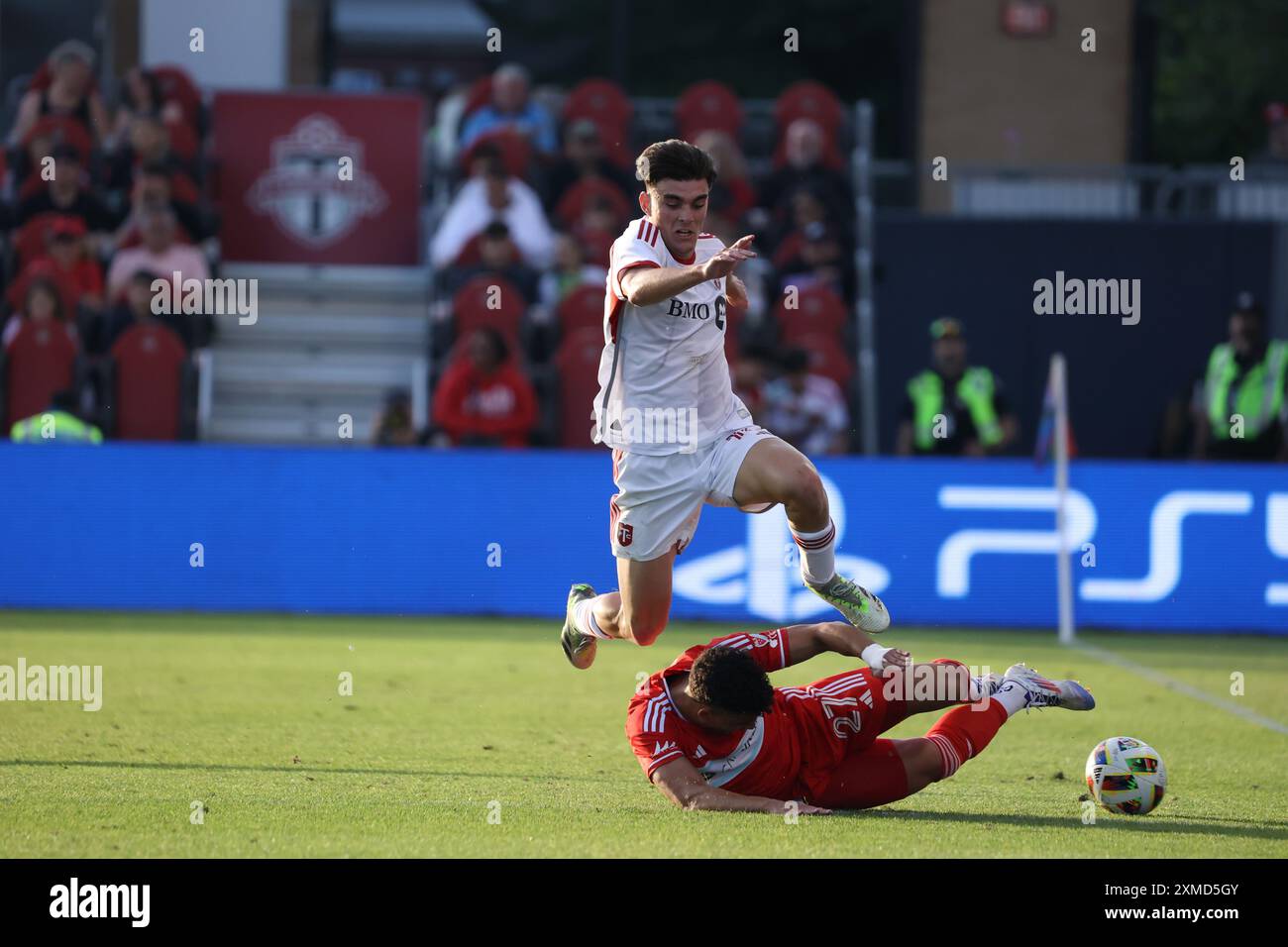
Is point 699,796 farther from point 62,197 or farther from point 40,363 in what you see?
point 62,197

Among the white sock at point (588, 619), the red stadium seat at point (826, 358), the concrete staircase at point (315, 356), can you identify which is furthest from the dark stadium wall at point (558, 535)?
the white sock at point (588, 619)

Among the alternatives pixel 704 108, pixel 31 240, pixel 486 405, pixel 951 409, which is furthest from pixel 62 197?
pixel 951 409

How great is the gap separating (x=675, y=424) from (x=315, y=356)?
11162 millimetres

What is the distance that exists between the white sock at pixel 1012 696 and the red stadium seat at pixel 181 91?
13618 mm

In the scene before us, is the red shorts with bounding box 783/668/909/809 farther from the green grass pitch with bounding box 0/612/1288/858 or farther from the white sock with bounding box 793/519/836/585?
the white sock with bounding box 793/519/836/585

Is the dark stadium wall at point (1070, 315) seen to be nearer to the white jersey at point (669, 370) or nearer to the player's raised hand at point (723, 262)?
the white jersey at point (669, 370)

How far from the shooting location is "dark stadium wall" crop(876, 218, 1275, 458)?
1930cm

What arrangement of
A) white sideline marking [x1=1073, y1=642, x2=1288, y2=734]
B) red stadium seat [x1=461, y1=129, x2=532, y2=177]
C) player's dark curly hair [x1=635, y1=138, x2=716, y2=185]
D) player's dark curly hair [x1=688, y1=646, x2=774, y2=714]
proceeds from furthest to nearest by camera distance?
red stadium seat [x1=461, y1=129, x2=532, y2=177], white sideline marking [x1=1073, y1=642, x2=1288, y2=734], player's dark curly hair [x1=635, y1=138, x2=716, y2=185], player's dark curly hair [x1=688, y1=646, x2=774, y2=714]

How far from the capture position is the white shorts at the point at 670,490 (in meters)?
7.72

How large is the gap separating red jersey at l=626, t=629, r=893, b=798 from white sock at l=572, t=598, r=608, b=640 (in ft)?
3.69

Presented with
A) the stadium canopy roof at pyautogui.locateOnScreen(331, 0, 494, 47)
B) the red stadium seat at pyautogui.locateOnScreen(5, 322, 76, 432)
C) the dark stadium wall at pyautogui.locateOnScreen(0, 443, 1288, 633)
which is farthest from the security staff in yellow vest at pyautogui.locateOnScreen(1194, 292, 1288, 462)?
the stadium canopy roof at pyautogui.locateOnScreen(331, 0, 494, 47)

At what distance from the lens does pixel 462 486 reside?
603 inches

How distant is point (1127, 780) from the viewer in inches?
283
